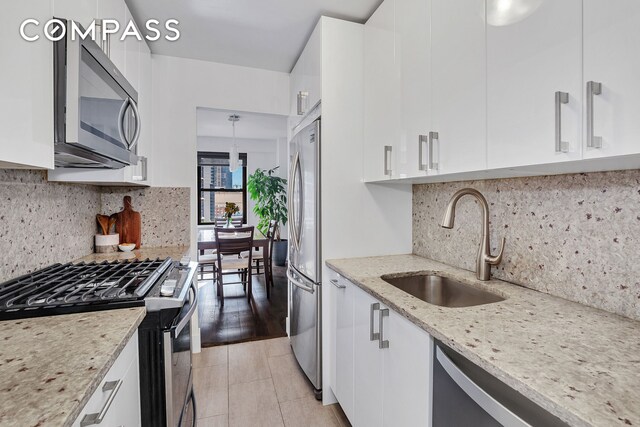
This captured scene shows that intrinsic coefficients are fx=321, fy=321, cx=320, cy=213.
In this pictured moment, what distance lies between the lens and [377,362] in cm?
135

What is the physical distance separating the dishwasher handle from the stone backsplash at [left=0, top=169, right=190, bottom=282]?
1.71 metres

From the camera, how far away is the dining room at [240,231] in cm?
330

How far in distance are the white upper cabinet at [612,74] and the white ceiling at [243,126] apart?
12.5ft

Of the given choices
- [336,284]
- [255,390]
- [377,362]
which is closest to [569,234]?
[377,362]

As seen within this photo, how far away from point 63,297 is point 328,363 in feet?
4.73

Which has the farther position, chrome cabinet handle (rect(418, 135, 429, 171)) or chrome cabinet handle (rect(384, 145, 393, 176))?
chrome cabinet handle (rect(384, 145, 393, 176))

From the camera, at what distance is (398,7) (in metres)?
1.66

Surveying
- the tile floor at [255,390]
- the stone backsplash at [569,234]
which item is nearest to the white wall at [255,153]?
the tile floor at [255,390]

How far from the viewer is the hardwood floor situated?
294 centimetres

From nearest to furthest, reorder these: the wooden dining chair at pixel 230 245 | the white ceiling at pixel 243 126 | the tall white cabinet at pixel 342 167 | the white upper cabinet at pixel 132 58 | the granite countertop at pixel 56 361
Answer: the granite countertop at pixel 56 361 → the white upper cabinet at pixel 132 58 → the tall white cabinet at pixel 342 167 → the wooden dining chair at pixel 230 245 → the white ceiling at pixel 243 126

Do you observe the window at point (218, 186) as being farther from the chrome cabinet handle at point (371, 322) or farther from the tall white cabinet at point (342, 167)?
the chrome cabinet handle at point (371, 322)

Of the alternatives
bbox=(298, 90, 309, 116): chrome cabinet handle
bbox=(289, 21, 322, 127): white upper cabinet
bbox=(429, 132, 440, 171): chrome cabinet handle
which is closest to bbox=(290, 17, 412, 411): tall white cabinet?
bbox=(289, 21, 322, 127): white upper cabinet

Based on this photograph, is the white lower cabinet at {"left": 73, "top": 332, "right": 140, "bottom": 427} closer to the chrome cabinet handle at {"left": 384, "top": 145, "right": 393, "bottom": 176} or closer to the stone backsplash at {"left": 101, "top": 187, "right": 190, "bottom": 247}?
the chrome cabinet handle at {"left": 384, "top": 145, "right": 393, "bottom": 176}

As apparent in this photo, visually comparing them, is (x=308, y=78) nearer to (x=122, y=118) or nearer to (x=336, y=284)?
(x=122, y=118)
